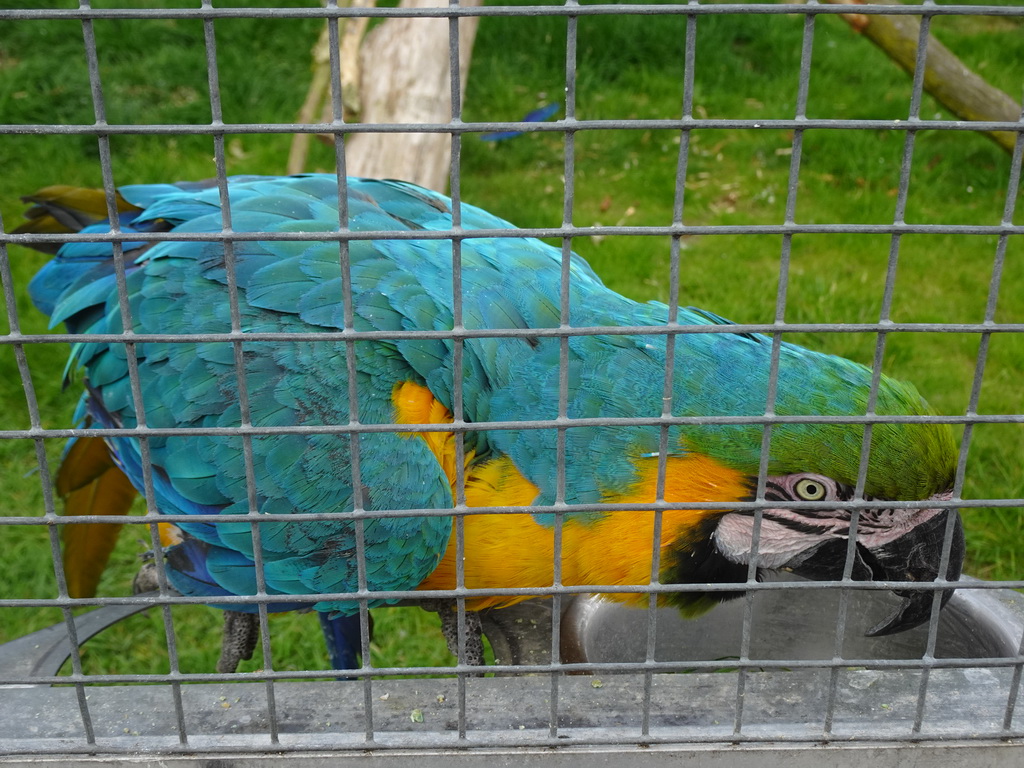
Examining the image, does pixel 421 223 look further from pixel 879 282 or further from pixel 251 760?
pixel 879 282

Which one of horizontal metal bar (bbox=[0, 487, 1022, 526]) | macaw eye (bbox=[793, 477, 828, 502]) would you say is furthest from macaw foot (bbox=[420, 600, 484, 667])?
horizontal metal bar (bbox=[0, 487, 1022, 526])

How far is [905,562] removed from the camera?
174 centimetres

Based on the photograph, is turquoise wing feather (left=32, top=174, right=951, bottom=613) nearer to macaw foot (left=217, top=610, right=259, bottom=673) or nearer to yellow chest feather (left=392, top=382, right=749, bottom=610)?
yellow chest feather (left=392, top=382, right=749, bottom=610)

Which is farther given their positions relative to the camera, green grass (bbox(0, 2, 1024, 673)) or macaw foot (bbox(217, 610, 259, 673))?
green grass (bbox(0, 2, 1024, 673))

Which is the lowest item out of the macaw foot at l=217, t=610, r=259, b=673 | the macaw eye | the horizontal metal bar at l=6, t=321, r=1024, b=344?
the macaw foot at l=217, t=610, r=259, b=673

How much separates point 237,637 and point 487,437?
1.07 m

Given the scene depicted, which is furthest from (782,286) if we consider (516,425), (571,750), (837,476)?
(571,750)

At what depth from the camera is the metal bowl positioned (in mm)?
2152

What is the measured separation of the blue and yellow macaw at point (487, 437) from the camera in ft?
5.63

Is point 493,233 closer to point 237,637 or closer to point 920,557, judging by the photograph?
point 920,557

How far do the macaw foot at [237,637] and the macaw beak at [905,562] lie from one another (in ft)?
4.62

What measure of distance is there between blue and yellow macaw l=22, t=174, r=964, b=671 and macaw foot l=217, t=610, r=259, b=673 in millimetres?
397

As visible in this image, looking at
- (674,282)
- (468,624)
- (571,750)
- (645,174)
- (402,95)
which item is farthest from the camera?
(645,174)

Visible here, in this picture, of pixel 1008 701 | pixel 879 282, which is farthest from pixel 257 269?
pixel 879 282
